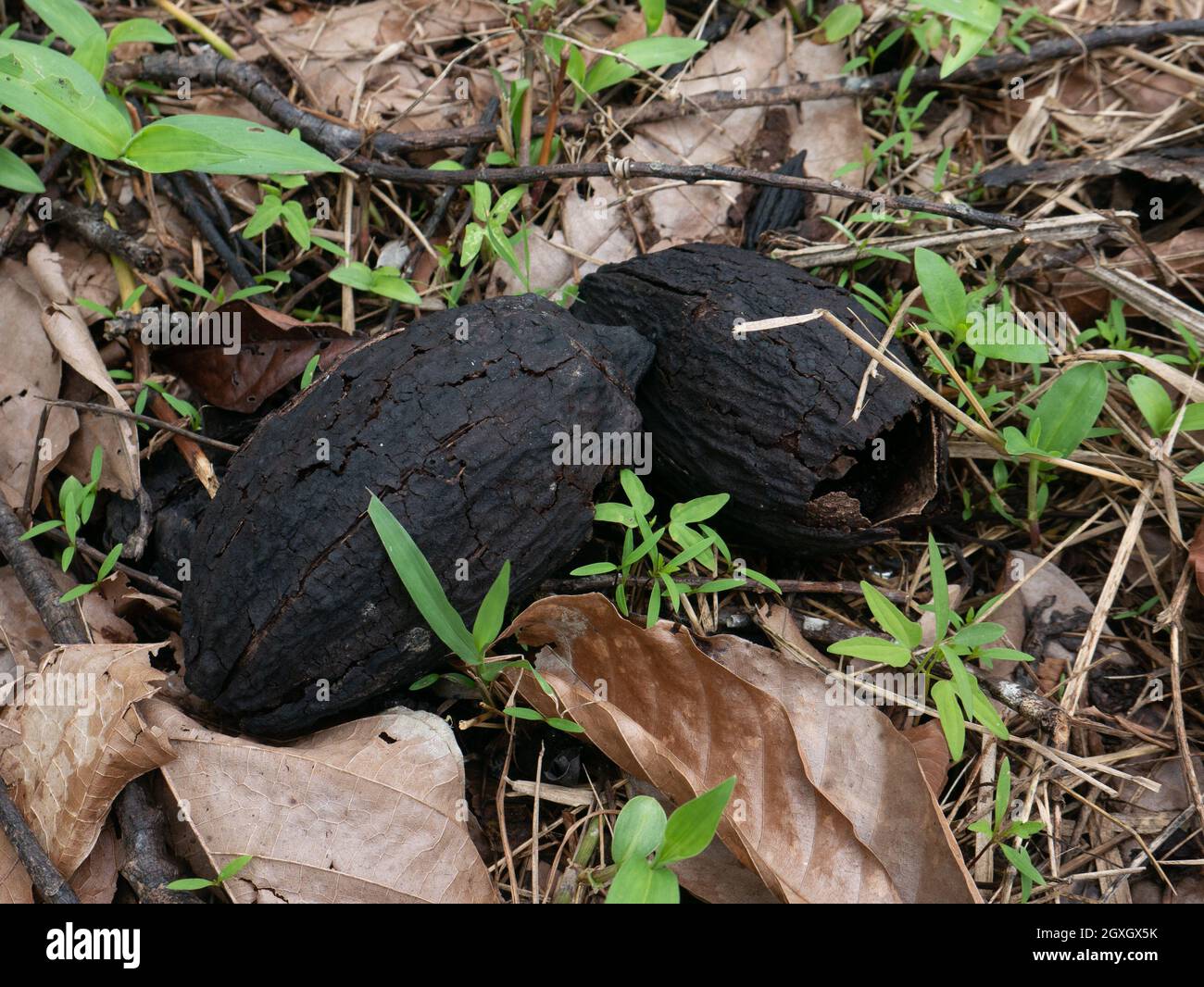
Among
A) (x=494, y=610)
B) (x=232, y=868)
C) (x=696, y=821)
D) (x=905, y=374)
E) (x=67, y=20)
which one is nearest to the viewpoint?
(x=696, y=821)

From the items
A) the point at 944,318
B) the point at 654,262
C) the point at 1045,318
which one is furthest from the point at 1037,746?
the point at 654,262

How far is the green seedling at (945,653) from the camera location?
6.79ft

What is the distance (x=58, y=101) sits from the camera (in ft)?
7.78

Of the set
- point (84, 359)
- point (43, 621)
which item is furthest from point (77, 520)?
point (84, 359)

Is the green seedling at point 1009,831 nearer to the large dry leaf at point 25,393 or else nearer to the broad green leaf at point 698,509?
the broad green leaf at point 698,509

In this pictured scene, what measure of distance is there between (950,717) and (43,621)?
205 centimetres

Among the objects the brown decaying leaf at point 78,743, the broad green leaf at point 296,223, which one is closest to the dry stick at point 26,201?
the broad green leaf at point 296,223

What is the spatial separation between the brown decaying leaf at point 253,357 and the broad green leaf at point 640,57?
3.62ft

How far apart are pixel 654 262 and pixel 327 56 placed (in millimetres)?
1419

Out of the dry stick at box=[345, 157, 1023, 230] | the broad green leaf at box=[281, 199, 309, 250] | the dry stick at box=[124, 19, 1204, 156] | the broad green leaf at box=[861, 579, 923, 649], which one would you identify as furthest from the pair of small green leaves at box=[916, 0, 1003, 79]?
the broad green leaf at box=[281, 199, 309, 250]

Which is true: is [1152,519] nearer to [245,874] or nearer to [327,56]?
[245,874]

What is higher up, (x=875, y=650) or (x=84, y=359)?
(x=84, y=359)

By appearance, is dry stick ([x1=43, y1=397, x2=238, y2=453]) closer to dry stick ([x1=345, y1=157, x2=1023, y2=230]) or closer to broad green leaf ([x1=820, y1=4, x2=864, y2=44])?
dry stick ([x1=345, y1=157, x2=1023, y2=230])

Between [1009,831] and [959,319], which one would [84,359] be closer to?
[959,319]
